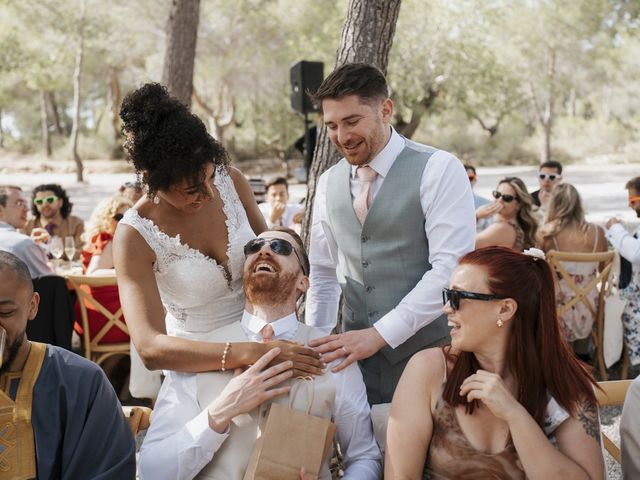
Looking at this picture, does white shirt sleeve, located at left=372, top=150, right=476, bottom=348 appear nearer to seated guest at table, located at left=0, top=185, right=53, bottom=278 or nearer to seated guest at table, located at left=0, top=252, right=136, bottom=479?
seated guest at table, located at left=0, top=252, right=136, bottom=479

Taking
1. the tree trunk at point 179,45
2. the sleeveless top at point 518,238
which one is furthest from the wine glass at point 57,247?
the sleeveless top at point 518,238

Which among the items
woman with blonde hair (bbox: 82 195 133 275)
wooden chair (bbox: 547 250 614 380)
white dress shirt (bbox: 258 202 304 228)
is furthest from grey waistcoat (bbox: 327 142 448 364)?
white dress shirt (bbox: 258 202 304 228)

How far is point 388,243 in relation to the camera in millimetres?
2697

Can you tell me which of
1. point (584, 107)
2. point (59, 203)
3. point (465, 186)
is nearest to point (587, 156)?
point (584, 107)

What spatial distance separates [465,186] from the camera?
104 inches

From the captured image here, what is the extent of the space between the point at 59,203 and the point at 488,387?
609 cm

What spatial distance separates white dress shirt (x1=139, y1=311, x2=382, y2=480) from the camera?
2.27 meters

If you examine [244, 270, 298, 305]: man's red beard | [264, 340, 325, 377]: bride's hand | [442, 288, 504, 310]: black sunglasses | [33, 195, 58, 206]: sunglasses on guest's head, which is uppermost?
[442, 288, 504, 310]: black sunglasses

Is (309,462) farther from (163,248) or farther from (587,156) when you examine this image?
(587,156)

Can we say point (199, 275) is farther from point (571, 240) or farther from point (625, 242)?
point (571, 240)

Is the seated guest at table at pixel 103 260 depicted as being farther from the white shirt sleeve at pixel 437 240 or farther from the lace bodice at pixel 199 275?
the white shirt sleeve at pixel 437 240

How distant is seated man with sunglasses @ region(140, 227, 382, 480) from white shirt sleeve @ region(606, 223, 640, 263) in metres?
3.59

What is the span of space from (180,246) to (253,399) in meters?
0.68

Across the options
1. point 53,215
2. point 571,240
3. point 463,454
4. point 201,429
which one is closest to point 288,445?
point 201,429
